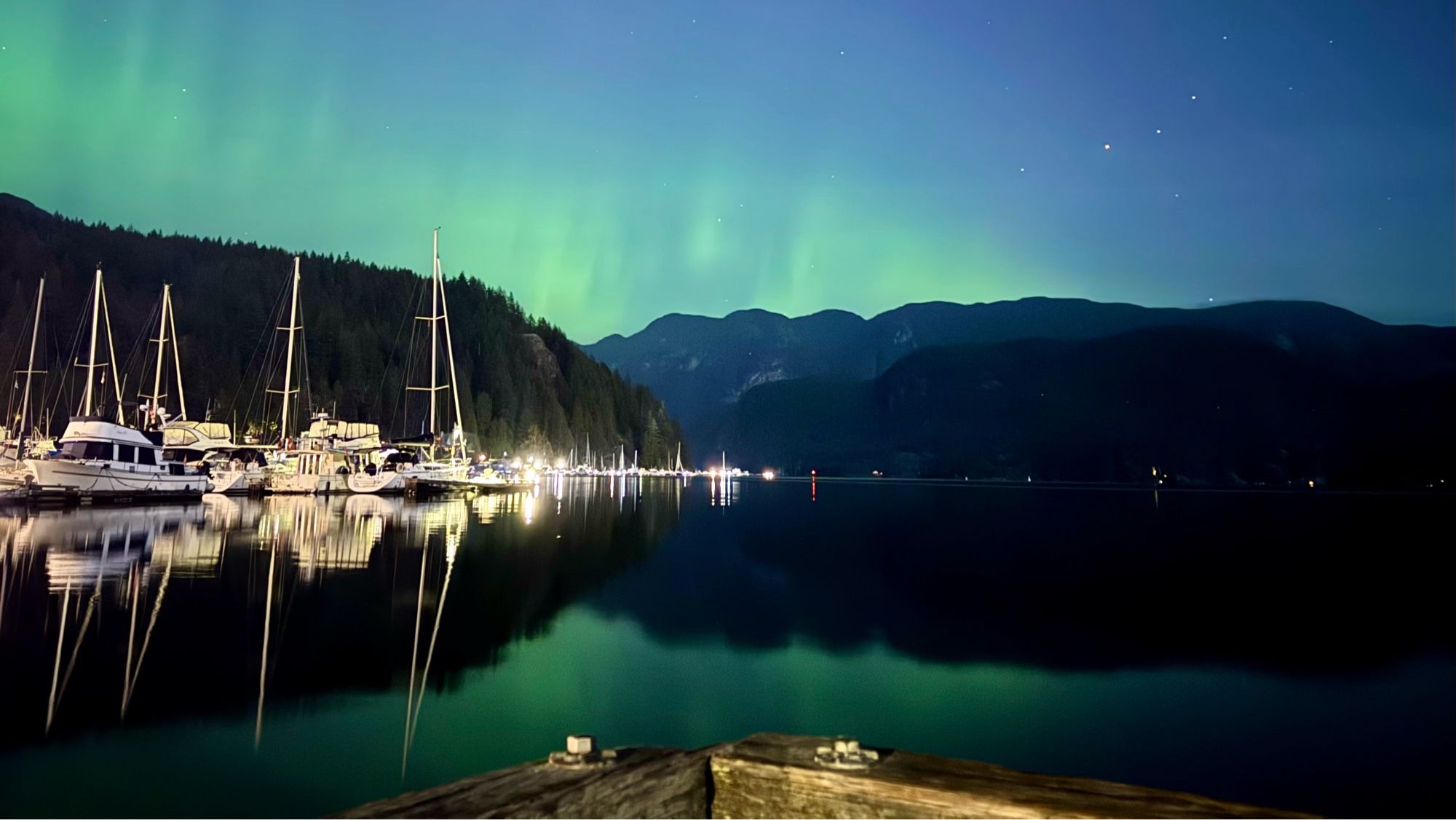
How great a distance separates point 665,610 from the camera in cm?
1881

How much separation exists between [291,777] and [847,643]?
1001 centimetres

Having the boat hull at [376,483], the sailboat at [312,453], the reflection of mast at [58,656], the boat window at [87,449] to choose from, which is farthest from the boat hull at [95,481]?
Result: the reflection of mast at [58,656]

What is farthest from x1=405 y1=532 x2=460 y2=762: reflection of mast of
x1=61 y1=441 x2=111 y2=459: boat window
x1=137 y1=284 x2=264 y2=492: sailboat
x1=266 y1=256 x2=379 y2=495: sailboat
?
x1=137 y1=284 x2=264 y2=492: sailboat

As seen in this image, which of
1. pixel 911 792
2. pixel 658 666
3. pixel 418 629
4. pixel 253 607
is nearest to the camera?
pixel 911 792

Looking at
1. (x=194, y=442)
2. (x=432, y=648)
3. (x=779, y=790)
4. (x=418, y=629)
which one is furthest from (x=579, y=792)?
(x=194, y=442)

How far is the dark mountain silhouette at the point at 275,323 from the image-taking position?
12812 cm

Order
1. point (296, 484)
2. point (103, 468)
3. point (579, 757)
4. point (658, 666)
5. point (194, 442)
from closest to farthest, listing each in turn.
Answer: point (579, 757) → point (658, 666) → point (103, 468) → point (296, 484) → point (194, 442)

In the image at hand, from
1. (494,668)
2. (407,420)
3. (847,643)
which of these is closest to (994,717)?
(847,643)

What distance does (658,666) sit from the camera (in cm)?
1350

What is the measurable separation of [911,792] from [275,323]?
159330 mm

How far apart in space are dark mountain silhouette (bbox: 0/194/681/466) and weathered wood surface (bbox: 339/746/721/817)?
12583cm

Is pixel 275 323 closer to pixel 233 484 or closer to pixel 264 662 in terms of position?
pixel 233 484

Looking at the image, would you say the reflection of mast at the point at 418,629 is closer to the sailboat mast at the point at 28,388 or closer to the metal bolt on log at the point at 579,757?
the metal bolt on log at the point at 579,757

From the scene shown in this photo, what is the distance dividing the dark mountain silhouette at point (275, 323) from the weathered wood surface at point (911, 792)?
126224 millimetres
